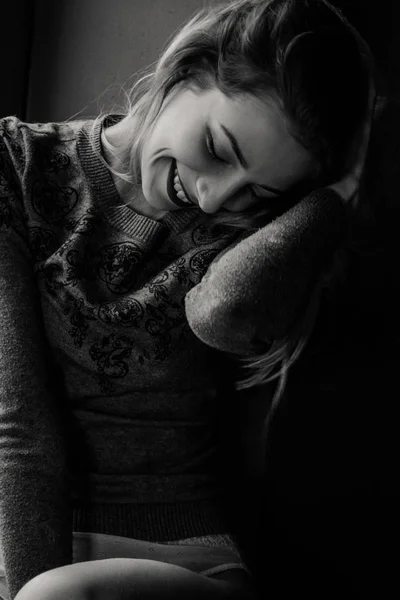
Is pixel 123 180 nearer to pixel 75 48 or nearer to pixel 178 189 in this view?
pixel 178 189

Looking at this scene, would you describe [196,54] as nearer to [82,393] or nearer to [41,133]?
[41,133]

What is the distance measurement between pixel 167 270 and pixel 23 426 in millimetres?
245

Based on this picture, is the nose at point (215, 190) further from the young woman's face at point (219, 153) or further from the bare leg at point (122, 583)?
the bare leg at point (122, 583)

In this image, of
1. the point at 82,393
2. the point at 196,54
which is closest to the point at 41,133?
the point at 196,54

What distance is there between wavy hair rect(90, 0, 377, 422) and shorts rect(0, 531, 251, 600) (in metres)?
0.28

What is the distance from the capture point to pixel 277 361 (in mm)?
888

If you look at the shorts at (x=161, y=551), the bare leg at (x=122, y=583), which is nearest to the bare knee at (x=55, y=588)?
the bare leg at (x=122, y=583)

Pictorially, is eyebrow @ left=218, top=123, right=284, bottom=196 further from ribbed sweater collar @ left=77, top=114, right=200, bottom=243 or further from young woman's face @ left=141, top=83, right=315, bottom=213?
ribbed sweater collar @ left=77, top=114, right=200, bottom=243

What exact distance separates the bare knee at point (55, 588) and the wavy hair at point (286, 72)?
396mm

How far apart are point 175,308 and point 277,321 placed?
17 centimetres

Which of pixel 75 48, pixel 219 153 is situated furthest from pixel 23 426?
pixel 75 48

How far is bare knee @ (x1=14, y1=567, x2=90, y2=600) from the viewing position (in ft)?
1.98

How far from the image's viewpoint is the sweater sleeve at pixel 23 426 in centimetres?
69

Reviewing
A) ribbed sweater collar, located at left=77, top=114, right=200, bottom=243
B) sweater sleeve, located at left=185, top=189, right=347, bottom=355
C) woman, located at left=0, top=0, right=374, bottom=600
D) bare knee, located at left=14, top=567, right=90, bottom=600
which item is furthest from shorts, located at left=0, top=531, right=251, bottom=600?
ribbed sweater collar, located at left=77, top=114, right=200, bottom=243
